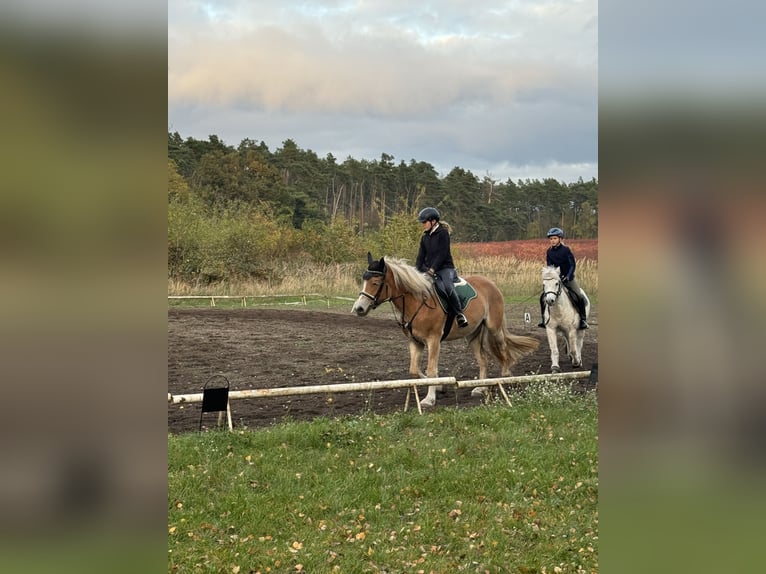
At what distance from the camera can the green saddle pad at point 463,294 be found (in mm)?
7449

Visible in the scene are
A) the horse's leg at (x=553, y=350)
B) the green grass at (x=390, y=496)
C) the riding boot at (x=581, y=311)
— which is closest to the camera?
the green grass at (x=390, y=496)

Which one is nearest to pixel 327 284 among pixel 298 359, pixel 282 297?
pixel 282 297

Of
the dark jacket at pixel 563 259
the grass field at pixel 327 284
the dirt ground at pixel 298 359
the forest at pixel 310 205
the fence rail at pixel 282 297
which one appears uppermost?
the forest at pixel 310 205

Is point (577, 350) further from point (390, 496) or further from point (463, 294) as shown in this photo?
point (390, 496)

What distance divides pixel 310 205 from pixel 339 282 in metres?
11.7

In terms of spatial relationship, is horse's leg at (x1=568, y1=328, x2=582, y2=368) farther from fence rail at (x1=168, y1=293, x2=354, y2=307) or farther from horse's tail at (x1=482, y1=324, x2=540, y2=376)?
fence rail at (x1=168, y1=293, x2=354, y2=307)

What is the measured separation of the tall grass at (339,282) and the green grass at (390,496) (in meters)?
12.1

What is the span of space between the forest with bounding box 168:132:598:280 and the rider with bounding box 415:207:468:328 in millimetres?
12067

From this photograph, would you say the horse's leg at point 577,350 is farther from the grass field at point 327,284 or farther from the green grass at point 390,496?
the grass field at point 327,284

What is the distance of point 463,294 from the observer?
25.1ft
